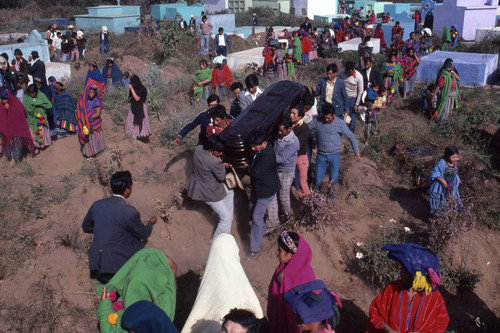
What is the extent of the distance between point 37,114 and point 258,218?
Answer: 16.0ft

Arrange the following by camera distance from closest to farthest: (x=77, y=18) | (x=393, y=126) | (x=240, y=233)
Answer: (x=240, y=233) < (x=393, y=126) < (x=77, y=18)

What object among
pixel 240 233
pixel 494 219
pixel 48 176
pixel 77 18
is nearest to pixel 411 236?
pixel 494 219

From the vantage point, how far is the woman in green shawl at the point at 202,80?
32.2 ft

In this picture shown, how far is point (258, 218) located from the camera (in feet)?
17.4

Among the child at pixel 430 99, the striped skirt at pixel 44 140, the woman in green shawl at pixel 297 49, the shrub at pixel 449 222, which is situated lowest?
the shrub at pixel 449 222

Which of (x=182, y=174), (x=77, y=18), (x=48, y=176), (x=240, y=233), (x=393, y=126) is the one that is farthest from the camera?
(x=77, y=18)

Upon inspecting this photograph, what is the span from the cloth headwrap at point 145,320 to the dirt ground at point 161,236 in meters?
2.01

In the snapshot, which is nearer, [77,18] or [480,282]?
[480,282]

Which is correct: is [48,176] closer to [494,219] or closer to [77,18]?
[494,219]

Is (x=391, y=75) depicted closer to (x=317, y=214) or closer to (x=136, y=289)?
(x=317, y=214)

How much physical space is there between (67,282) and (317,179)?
3.43 meters

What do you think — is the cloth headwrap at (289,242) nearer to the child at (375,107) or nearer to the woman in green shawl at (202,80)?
the child at (375,107)

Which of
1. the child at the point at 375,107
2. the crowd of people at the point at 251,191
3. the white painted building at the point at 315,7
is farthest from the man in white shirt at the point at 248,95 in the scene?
the white painted building at the point at 315,7

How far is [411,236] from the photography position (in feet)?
20.0
